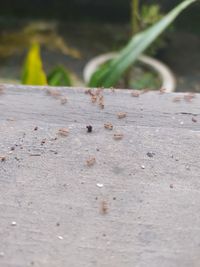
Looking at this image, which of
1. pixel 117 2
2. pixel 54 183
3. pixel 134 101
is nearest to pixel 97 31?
pixel 117 2

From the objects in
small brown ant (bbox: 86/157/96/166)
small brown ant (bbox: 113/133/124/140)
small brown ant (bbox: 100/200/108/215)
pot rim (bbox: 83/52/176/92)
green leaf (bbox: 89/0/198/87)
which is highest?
pot rim (bbox: 83/52/176/92)

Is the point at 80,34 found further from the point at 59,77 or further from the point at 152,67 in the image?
the point at 59,77

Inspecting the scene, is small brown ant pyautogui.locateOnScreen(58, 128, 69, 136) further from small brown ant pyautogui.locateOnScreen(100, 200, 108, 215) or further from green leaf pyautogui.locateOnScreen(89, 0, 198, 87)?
green leaf pyautogui.locateOnScreen(89, 0, 198, 87)

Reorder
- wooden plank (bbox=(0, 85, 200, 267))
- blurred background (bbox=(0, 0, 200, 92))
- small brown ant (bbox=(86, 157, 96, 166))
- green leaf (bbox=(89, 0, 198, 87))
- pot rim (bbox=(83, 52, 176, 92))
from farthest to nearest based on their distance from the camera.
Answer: blurred background (bbox=(0, 0, 200, 92)) < pot rim (bbox=(83, 52, 176, 92)) < green leaf (bbox=(89, 0, 198, 87)) < small brown ant (bbox=(86, 157, 96, 166)) < wooden plank (bbox=(0, 85, 200, 267))

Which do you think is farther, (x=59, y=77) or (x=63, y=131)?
(x=59, y=77)

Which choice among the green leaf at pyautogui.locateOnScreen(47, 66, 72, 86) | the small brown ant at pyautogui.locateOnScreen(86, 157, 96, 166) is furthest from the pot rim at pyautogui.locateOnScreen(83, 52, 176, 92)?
the small brown ant at pyautogui.locateOnScreen(86, 157, 96, 166)

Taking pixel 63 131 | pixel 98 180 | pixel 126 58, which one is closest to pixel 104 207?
pixel 98 180
